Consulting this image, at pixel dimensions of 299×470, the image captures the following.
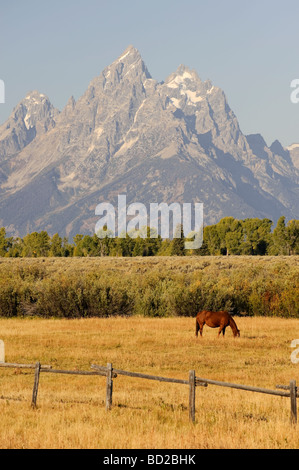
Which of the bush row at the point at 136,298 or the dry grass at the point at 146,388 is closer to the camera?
the dry grass at the point at 146,388

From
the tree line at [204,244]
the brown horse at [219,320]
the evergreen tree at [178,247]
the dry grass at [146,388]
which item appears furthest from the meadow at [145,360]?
the tree line at [204,244]

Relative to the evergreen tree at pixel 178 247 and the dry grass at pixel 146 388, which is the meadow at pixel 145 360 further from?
the evergreen tree at pixel 178 247

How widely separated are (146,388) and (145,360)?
470 cm

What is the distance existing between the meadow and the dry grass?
0.15 ft

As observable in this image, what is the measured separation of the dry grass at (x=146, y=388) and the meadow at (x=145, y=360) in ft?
0.15

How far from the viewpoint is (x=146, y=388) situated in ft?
73.7

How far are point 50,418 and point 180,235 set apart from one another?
128817 mm

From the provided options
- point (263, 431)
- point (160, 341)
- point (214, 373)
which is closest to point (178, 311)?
point (160, 341)

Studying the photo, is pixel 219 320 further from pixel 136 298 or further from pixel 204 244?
pixel 204 244

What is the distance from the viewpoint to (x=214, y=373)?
24703 millimetres

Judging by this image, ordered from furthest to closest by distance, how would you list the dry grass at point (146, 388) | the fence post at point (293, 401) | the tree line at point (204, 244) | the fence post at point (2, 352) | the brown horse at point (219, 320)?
the tree line at point (204, 244), the brown horse at point (219, 320), the fence post at point (2, 352), the fence post at point (293, 401), the dry grass at point (146, 388)

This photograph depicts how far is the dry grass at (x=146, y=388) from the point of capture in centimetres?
1395

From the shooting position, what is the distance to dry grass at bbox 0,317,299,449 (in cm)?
1395
